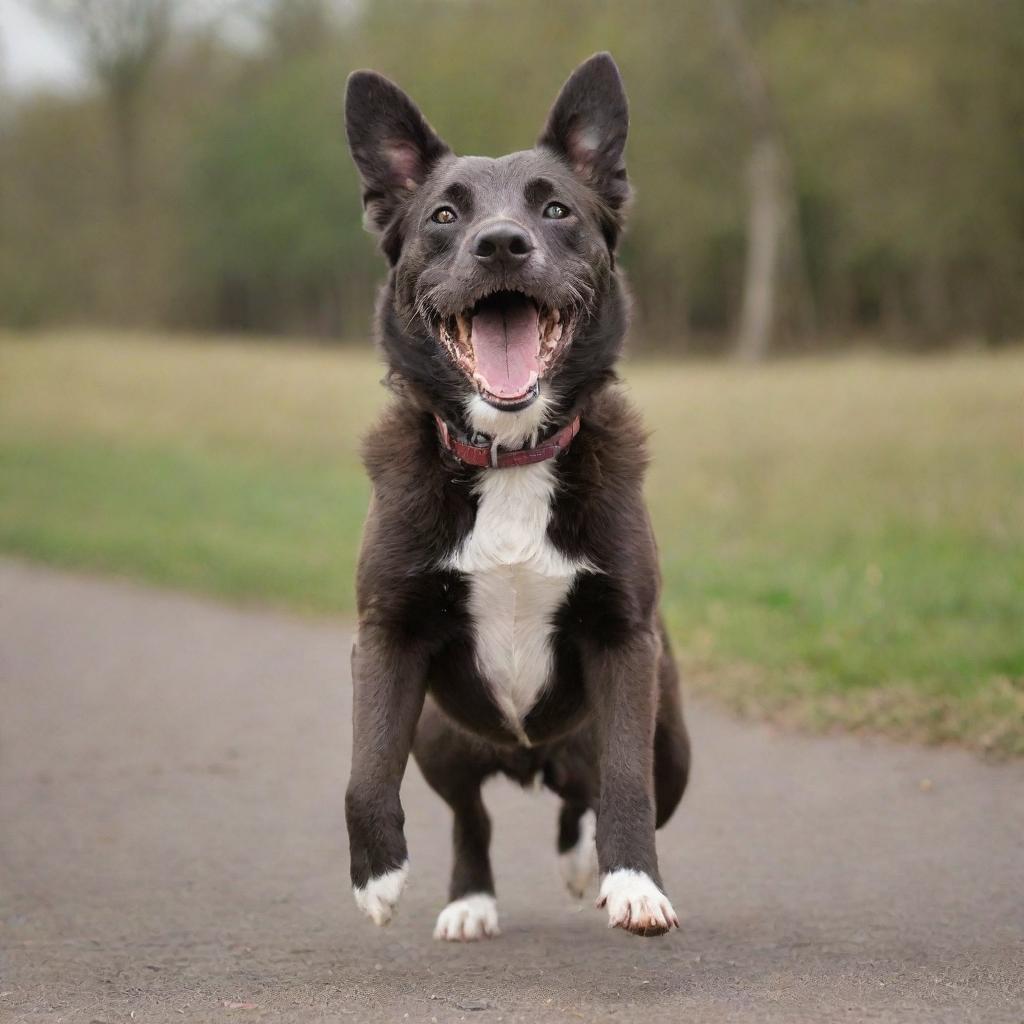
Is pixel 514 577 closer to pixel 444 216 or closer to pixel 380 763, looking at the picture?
pixel 380 763

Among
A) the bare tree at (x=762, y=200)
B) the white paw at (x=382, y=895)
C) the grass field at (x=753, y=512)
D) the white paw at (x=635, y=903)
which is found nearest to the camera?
the white paw at (x=635, y=903)

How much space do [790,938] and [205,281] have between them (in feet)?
151

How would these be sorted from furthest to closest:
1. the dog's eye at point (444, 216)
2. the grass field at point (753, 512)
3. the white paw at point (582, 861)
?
the grass field at point (753, 512)
the white paw at point (582, 861)
the dog's eye at point (444, 216)

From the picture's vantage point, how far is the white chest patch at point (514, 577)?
3.78 metres

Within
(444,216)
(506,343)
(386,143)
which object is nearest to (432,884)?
(506,343)

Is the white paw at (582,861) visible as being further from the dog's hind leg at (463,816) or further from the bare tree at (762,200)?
the bare tree at (762,200)

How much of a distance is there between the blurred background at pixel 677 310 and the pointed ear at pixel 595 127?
3021 millimetres

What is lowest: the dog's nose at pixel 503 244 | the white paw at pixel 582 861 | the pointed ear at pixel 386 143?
the white paw at pixel 582 861

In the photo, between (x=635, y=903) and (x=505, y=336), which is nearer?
(x=635, y=903)

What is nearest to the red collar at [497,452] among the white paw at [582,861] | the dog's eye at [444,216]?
the dog's eye at [444,216]

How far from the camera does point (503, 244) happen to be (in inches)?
147

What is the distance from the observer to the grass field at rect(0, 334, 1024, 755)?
6.95 meters

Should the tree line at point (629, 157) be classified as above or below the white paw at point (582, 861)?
above

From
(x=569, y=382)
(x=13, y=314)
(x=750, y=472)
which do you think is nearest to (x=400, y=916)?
(x=569, y=382)
